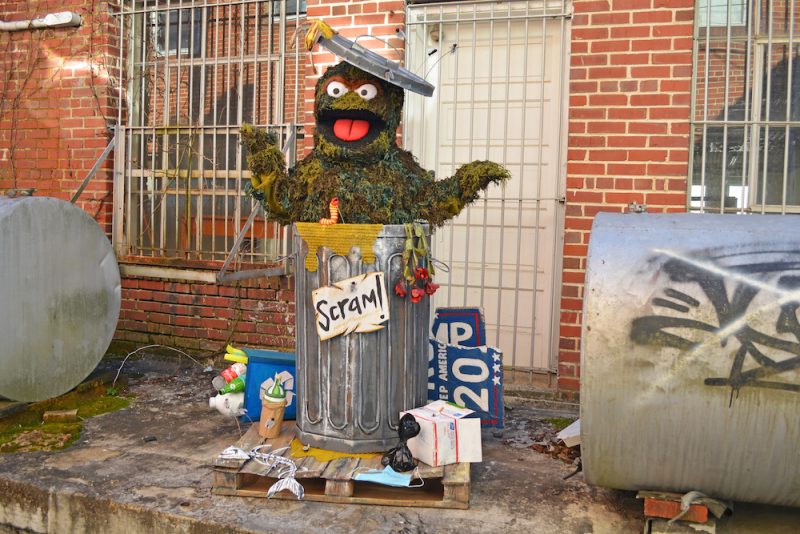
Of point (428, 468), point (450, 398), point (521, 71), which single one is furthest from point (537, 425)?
point (521, 71)

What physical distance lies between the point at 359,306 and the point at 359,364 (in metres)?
0.29

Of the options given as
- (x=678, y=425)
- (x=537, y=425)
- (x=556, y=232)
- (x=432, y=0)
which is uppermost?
(x=432, y=0)

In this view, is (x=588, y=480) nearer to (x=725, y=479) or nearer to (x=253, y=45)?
(x=725, y=479)

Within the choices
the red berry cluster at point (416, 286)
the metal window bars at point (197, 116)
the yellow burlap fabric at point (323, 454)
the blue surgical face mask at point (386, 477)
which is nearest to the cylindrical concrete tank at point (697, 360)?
the blue surgical face mask at point (386, 477)

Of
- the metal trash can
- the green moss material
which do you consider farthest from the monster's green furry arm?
the green moss material

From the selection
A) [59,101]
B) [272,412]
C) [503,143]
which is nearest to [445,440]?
[272,412]

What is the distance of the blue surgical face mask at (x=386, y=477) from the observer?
3.30 meters

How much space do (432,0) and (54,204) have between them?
2909 millimetres

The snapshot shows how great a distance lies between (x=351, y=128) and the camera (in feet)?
12.3

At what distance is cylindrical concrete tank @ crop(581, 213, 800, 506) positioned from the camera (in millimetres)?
2660

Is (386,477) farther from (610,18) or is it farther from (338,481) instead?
(610,18)

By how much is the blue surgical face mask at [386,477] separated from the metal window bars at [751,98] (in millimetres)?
2827

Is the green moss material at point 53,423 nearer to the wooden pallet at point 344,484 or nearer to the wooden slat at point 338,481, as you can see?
the wooden pallet at point 344,484

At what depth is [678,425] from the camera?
273cm
